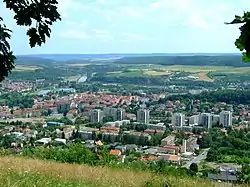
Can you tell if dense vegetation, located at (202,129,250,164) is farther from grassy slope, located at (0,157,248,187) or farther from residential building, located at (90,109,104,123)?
residential building, located at (90,109,104,123)

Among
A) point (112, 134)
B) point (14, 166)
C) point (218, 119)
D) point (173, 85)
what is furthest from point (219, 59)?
point (14, 166)

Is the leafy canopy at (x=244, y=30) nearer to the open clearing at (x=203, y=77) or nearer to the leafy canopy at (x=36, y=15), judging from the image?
the leafy canopy at (x=36, y=15)

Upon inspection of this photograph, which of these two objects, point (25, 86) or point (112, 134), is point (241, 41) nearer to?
point (112, 134)

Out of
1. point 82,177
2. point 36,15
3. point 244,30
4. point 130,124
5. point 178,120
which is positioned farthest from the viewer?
point 178,120

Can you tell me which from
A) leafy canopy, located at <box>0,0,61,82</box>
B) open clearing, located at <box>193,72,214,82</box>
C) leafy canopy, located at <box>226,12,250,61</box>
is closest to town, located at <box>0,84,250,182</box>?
leafy canopy, located at <box>0,0,61,82</box>

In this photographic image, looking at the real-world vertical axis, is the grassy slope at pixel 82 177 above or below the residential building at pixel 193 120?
above

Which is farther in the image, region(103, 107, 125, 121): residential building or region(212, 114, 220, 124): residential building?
region(103, 107, 125, 121): residential building

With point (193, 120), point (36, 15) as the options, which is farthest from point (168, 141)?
point (36, 15)

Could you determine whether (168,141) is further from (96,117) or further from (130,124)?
(96,117)

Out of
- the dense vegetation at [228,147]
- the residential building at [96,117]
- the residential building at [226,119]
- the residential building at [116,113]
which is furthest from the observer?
the residential building at [116,113]

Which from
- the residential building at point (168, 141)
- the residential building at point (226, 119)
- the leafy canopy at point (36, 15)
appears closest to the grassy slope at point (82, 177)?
the leafy canopy at point (36, 15)

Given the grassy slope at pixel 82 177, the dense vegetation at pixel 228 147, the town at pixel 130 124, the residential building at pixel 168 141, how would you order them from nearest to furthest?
the grassy slope at pixel 82 177, the dense vegetation at pixel 228 147, the town at pixel 130 124, the residential building at pixel 168 141
